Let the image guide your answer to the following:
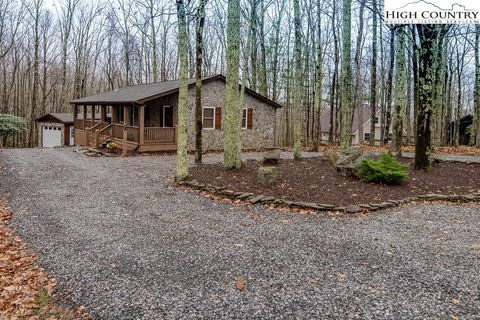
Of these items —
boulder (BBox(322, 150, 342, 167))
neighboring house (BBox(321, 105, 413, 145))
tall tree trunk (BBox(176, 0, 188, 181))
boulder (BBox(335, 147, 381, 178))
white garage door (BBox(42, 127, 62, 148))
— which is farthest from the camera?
neighboring house (BBox(321, 105, 413, 145))

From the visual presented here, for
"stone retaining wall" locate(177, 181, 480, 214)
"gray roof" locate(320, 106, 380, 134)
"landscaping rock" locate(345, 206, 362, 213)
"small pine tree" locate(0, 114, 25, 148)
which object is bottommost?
"landscaping rock" locate(345, 206, 362, 213)

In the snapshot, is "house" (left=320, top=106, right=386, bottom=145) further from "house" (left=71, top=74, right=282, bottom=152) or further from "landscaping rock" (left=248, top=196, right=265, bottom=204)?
"landscaping rock" (left=248, top=196, right=265, bottom=204)

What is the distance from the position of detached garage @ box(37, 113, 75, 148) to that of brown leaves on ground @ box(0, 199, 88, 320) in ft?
70.8

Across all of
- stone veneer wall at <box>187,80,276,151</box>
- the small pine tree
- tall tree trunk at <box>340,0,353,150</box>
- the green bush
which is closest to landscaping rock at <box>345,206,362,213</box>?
the green bush

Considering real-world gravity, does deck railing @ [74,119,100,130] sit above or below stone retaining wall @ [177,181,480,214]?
above

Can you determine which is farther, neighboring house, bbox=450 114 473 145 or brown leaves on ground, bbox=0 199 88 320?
neighboring house, bbox=450 114 473 145

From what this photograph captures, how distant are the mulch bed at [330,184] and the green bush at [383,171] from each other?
16cm

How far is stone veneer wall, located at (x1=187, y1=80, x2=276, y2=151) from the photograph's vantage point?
1747 cm

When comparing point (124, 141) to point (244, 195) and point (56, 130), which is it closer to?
point (244, 195)

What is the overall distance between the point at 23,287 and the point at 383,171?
24.4 ft

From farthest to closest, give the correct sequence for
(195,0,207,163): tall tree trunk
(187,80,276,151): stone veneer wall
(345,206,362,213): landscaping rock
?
(187,80,276,151): stone veneer wall → (195,0,207,163): tall tree trunk → (345,206,362,213): landscaping rock

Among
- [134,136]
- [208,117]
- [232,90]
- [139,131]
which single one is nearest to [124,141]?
[134,136]

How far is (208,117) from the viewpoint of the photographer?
1803 cm

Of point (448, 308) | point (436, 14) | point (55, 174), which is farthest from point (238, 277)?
point (436, 14)
